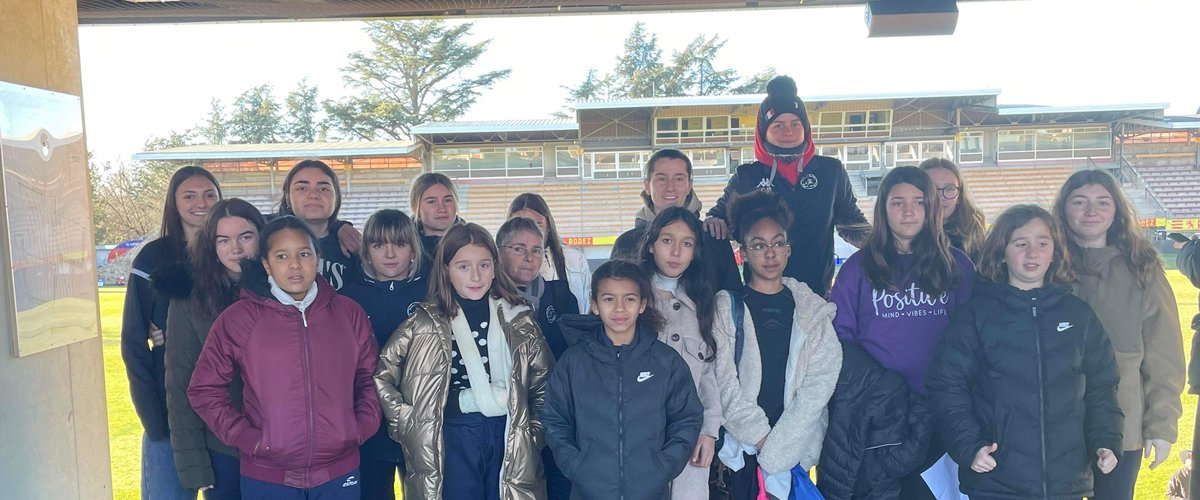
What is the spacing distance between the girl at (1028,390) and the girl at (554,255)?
1608 millimetres

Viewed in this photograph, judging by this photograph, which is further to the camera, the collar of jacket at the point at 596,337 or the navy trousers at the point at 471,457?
the navy trousers at the point at 471,457

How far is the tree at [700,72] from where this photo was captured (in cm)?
3950

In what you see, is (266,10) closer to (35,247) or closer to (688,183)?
(35,247)

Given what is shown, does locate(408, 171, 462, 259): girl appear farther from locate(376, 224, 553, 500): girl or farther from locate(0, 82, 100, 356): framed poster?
locate(0, 82, 100, 356): framed poster

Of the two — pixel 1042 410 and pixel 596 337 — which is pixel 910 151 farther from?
pixel 596 337

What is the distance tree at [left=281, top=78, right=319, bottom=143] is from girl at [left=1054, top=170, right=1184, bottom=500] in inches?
1584

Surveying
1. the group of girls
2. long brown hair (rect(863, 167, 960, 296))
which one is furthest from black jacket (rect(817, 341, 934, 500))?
long brown hair (rect(863, 167, 960, 296))

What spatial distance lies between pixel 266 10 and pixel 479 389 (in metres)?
2.35

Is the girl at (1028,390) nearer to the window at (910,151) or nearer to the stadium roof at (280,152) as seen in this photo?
the stadium roof at (280,152)

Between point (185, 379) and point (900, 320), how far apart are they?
2.74m

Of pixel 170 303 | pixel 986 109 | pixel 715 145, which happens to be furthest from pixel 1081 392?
pixel 986 109

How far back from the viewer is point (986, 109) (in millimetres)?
23766

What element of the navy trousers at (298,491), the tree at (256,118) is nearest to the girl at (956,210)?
the navy trousers at (298,491)

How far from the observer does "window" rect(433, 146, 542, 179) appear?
83.1 ft
